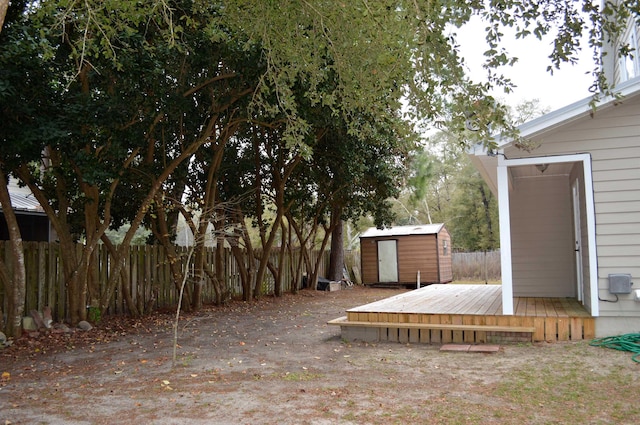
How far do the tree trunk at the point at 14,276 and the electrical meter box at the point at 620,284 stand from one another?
7.71 metres

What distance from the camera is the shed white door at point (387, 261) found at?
2000 cm

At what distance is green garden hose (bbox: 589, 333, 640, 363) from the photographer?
6031 millimetres

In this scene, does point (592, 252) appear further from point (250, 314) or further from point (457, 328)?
point (250, 314)

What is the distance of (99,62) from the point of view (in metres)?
7.81

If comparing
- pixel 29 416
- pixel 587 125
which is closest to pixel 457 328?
pixel 587 125

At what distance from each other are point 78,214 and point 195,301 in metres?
2.98

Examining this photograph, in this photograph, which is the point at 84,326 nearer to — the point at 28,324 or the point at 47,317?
the point at 47,317

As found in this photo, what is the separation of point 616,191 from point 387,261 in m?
13.6

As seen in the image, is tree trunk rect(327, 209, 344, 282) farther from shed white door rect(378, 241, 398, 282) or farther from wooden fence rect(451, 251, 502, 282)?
wooden fence rect(451, 251, 502, 282)

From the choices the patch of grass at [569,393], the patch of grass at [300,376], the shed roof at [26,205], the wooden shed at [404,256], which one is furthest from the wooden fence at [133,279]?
the patch of grass at [569,393]

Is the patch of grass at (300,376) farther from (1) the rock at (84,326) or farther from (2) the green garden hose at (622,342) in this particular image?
(1) the rock at (84,326)

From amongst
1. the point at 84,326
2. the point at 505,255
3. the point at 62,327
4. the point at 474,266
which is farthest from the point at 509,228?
the point at 474,266

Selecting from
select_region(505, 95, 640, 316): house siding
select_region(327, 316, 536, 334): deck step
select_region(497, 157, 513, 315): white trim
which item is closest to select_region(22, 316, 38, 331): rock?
select_region(327, 316, 536, 334): deck step

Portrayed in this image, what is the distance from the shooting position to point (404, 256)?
19891 mm
